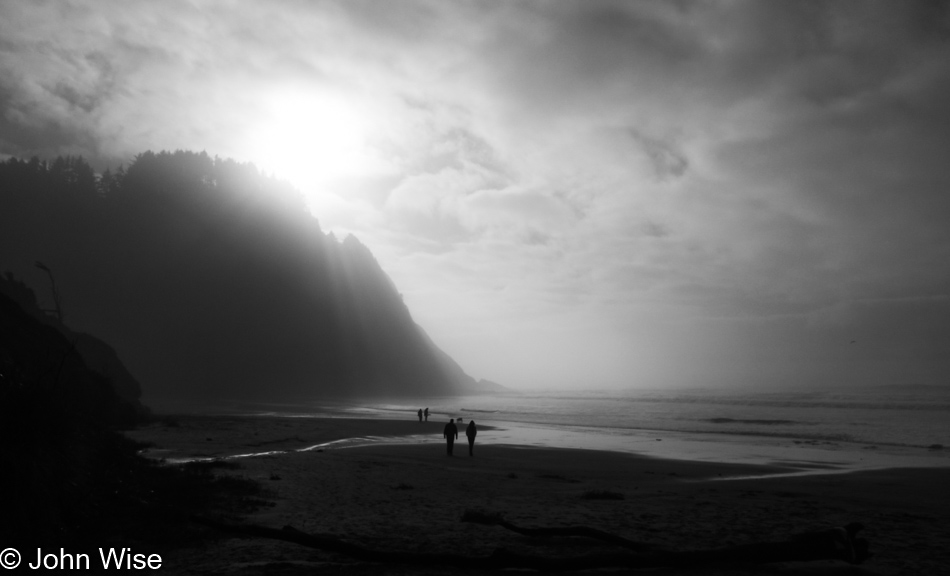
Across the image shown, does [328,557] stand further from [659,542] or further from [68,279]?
[68,279]

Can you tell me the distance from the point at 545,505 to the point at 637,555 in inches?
203

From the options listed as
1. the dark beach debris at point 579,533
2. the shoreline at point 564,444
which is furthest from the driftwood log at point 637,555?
the shoreline at point 564,444

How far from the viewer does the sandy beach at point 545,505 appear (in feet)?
24.9

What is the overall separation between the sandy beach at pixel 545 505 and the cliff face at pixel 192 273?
260ft

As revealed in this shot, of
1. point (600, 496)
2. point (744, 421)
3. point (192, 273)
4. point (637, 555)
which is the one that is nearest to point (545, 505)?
point (600, 496)

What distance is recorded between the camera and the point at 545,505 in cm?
1203

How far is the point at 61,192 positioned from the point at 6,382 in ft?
407

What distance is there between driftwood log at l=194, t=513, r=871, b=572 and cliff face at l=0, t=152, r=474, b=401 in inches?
3525

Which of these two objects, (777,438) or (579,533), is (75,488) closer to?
(579,533)

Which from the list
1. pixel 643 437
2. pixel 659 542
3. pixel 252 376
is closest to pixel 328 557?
pixel 659 542

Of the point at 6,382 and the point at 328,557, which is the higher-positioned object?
the point at 6,382

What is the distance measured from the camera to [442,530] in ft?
30.3

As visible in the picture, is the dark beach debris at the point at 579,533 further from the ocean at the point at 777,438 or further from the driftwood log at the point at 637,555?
the ocean at the point at 777,438

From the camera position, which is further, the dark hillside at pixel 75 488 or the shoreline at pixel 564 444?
the shoreline at pixel 564 444
